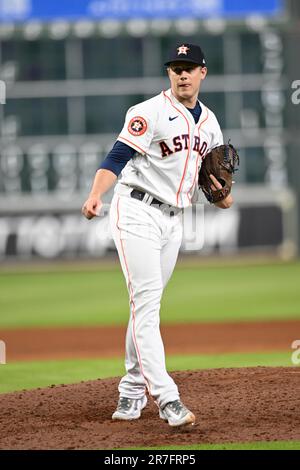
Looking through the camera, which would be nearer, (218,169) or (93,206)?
(93,206)

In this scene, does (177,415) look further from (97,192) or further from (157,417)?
(97,192)

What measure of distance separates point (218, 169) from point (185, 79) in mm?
484

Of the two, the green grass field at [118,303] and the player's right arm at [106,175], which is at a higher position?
the player's right arm at [106,175]

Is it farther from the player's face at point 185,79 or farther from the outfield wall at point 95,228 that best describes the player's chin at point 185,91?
the outfield wall at point 95,228

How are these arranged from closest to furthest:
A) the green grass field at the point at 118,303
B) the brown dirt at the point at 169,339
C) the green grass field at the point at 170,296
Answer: the green grass field at the point at 118,303 < the brown dirt at the point at 169,339 < the green grass field at the point at 170,296

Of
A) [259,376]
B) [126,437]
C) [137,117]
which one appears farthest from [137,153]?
[259,376]

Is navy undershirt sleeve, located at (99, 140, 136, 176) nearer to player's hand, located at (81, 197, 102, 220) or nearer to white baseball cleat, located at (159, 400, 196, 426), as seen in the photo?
player's hand, located at (81, 197, 102, 220)

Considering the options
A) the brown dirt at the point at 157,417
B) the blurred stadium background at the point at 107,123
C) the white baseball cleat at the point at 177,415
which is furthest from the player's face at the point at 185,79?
the blurred stadium background at the point at 107,123

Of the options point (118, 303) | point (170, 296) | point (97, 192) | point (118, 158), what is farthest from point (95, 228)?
point (97, 192)

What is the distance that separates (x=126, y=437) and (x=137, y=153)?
1.27 metres

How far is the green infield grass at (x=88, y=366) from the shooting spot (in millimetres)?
6578

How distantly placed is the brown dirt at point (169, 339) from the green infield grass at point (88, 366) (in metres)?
0.35

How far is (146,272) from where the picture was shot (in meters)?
4.47

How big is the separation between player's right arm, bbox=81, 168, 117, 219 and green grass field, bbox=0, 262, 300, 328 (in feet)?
19.3
